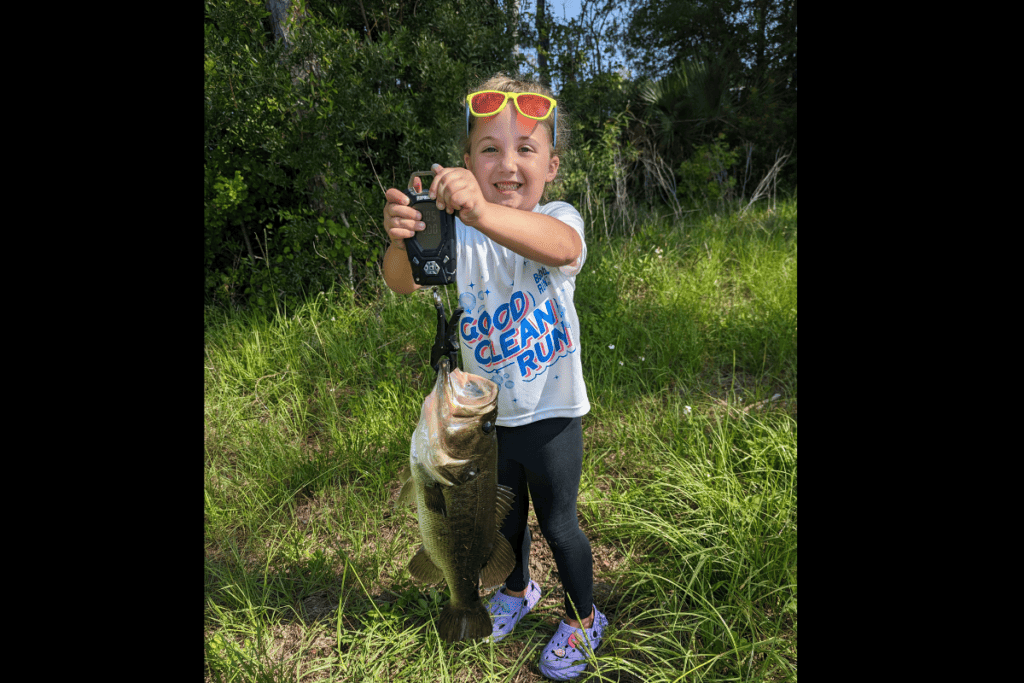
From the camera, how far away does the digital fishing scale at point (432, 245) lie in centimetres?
133

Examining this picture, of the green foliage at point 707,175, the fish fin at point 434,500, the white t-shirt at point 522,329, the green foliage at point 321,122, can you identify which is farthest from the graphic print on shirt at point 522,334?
the green foliage at point 707,175

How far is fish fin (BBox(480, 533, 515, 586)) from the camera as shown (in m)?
1.73

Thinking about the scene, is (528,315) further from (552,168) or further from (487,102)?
(487,102)

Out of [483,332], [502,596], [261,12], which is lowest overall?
[502,596]

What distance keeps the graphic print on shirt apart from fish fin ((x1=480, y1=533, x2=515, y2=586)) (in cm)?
56

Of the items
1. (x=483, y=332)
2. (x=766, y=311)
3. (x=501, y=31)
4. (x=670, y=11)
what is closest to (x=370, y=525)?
(x=483, y=332)

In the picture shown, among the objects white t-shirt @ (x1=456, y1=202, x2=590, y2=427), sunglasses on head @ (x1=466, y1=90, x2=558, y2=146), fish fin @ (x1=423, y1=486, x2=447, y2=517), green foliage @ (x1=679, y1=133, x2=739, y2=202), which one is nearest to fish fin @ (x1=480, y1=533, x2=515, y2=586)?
fish fin @ (x1=423, y1=486, x2=447, y2=517)

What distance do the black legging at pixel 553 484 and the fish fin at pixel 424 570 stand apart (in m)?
0.32

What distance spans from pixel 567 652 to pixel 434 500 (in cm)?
99

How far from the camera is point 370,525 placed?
2787 millimetres

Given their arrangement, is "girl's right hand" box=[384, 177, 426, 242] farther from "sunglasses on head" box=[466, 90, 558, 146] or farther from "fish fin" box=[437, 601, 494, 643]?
"fish fin" box=[437, 601, 494, 643]

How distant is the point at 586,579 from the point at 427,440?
0.99 m

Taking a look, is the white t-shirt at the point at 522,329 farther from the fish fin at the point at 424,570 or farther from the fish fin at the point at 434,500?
the fish fin at the point at 424,570

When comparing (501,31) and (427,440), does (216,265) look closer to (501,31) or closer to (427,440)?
(501,31)
